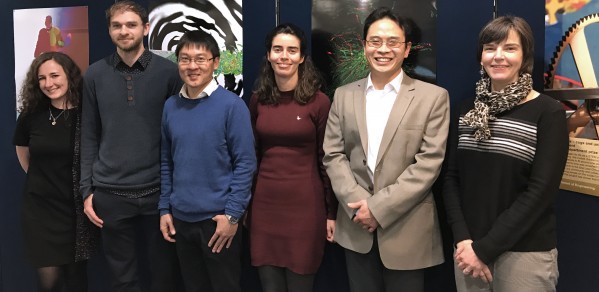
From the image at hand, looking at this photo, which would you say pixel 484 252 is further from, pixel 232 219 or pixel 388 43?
pixel 232 219

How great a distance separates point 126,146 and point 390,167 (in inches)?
51.2

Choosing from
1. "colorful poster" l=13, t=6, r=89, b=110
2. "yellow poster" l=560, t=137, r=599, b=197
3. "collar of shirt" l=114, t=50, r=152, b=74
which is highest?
"colorful poster" l=13, t=6, r=89, b=110

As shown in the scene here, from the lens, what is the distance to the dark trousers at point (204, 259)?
85.7 inches

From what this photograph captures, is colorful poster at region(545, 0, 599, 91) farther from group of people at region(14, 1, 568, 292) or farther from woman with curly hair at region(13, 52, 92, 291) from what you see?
woman with curly hair at region(13, 52, 92, 291)

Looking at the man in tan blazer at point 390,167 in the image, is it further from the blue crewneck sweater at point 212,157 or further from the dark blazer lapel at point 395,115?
the blue crewneck sweater at point 212,157

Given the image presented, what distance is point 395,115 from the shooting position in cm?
200

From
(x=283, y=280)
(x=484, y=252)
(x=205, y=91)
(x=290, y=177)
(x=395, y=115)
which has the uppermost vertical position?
→ (x=205, y=91)

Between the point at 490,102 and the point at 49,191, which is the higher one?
the point at 490,102

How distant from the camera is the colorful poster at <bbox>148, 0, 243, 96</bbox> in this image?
107 inches

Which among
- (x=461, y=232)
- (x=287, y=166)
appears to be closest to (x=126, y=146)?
(x=287, y=166)

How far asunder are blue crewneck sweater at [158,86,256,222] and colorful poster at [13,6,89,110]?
120 centimetres

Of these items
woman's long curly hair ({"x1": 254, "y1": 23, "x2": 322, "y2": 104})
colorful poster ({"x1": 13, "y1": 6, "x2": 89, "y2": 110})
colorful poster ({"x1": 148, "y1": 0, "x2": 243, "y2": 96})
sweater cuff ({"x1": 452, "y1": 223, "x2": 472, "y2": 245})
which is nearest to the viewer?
sweater cuff ({"x1": 452, "y1": 223, "x2": 472, "y2": 245})

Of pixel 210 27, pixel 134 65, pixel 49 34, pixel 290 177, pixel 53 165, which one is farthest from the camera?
pixel 49 34

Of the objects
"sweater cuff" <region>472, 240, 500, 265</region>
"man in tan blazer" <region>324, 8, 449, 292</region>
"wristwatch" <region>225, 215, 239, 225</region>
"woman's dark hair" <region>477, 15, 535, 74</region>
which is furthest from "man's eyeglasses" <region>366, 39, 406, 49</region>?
"wristwatch" <region>225, 215, 239, 225</region>
